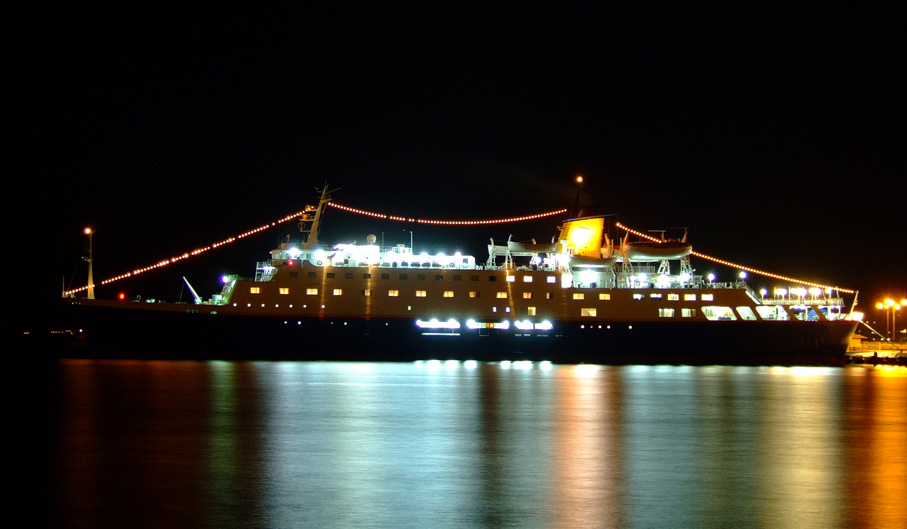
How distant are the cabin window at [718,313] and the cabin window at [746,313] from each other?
32 centimetres

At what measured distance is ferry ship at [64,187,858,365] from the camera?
36.0 metres

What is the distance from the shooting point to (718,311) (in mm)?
40000

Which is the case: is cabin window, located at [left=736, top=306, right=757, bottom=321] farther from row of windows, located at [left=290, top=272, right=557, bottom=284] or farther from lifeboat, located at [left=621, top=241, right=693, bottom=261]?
row of windows, located at [left=290, top=272, right=557, bottom=284]

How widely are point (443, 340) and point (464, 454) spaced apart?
78.3 ft

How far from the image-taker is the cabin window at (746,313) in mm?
39875

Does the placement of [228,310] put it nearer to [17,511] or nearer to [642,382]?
[642,382]

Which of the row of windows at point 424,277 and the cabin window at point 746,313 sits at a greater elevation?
the row of windows at point 424,277

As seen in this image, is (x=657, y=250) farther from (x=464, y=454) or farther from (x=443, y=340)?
(x=464, y=454)

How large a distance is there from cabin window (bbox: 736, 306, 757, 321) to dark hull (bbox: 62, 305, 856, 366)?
16.7 inches

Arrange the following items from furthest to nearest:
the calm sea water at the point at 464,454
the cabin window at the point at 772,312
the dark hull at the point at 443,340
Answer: the cabin window at the point at 772,312 → the dark hull at the point at 443,340 → the calm sea water at the point at 464,454

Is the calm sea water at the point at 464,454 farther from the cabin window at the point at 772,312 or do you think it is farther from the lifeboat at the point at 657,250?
the lifeboat at the point at 657,250

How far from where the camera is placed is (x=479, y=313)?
126 feet

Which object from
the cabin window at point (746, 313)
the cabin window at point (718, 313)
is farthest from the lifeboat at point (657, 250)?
the cabin window at point (746, 313)

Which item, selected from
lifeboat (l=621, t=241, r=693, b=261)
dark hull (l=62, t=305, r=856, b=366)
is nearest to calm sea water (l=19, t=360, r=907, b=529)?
dark hull (l=62, t=305, r=856, b=366)
